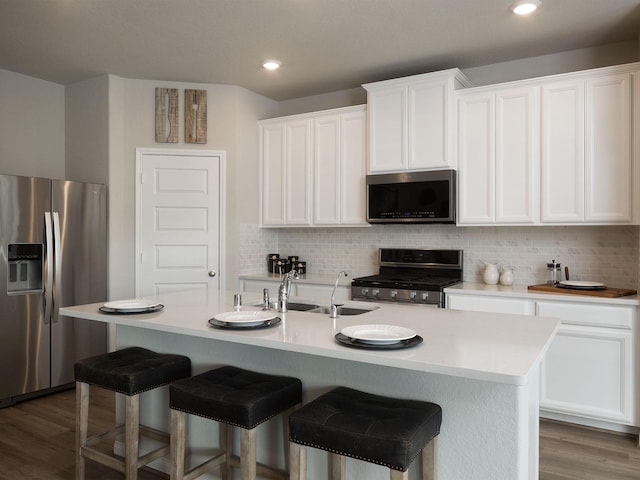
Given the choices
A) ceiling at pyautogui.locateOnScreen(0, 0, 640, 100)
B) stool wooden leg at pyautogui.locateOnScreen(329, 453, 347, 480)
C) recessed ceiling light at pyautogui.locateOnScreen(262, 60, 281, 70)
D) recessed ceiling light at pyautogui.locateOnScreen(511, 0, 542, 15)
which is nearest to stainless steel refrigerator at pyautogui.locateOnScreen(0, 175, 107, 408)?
ceiling at pyautogui.locateOnScreen(0, 0, 640, 100)

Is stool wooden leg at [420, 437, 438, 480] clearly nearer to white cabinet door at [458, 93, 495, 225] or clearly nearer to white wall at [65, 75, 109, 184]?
white cabinet door at [458, 93, 495, 225]

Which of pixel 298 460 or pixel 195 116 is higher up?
pixel 195 116

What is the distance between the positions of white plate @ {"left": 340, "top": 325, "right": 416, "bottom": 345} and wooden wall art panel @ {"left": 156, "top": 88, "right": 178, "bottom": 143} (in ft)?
11.1

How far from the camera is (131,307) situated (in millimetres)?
2439

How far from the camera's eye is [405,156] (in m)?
4.08

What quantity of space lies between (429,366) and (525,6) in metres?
2.57

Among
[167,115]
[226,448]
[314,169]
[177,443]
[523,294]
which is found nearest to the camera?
[177,443]

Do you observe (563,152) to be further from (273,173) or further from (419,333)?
(273,173)

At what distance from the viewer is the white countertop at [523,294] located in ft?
Answer: 10.3

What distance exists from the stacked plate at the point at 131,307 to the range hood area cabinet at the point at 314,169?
7.75ft

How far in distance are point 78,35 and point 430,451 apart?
142 inches

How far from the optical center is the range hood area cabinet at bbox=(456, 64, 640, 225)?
3307 mm

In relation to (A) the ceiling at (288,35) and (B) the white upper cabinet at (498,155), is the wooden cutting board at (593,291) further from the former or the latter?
(A) the ceiling at (288,35)

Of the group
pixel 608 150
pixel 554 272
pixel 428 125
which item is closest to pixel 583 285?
pixel 554 272
